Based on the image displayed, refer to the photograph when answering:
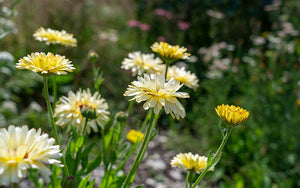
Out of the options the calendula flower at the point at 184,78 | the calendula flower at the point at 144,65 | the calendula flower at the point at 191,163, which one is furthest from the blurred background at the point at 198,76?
the calendula flower at the point at 191,163

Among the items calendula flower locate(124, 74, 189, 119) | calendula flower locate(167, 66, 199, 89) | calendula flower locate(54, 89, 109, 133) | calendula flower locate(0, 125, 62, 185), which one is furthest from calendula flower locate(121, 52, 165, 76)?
calendula flower locate(0, 125, 62, 185)

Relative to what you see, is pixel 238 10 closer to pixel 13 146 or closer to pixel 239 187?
pixel 239 187

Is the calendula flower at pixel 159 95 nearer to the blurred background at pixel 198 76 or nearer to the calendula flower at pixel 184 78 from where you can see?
A: the calendula flower at pixel 184 78

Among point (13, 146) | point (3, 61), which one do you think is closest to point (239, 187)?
point (3, 61)

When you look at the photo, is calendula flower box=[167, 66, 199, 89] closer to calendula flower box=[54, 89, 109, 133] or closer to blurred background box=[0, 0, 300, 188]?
calendula flower box=[54, 89, 109, 133]

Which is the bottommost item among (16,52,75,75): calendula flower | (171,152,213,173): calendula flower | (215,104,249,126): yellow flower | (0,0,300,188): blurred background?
(171,152,213,173): calendula flower

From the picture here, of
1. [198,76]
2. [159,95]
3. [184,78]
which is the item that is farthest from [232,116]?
[198,76]
